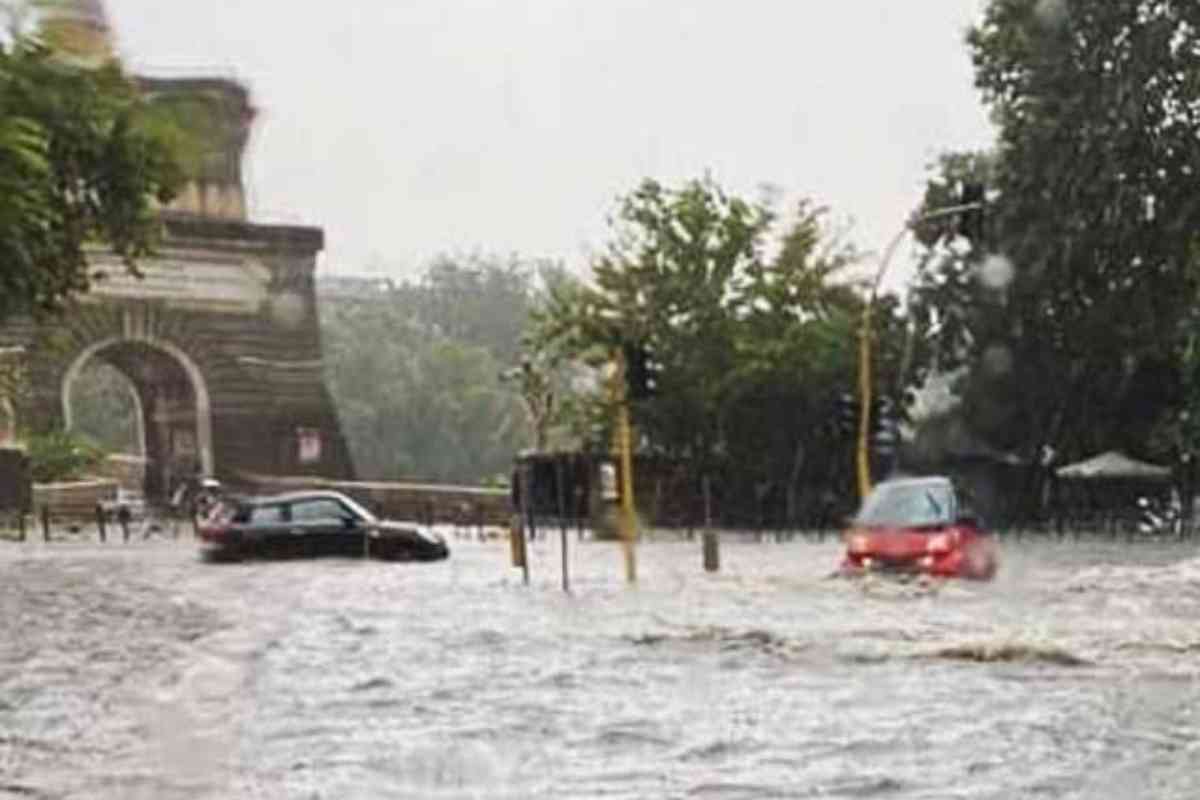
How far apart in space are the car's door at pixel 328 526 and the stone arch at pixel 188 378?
22.1 meters

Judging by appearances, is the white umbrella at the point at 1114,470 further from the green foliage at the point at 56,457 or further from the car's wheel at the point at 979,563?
the car's wheel at the point at 979,563

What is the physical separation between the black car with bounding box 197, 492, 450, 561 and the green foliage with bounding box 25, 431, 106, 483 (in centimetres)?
2071

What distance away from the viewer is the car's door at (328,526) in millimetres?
36094

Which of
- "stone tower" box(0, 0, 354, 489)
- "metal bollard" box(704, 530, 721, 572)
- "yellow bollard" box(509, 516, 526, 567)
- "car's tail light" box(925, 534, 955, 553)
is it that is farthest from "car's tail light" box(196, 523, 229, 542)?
"stone tower" box(0, 0, 354, 489)

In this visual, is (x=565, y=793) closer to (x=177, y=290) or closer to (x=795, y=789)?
(x=795, y=789)

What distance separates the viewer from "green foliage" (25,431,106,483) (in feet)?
188

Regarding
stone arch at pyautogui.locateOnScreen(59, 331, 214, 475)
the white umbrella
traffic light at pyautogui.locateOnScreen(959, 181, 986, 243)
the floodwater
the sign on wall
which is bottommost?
the floodwater

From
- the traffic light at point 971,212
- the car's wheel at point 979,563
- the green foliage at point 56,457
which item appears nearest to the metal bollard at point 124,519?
the green foliage at point 56,457

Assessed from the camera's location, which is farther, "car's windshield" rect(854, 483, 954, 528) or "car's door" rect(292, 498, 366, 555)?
"car's door" rect(292, 498, 366, 555)

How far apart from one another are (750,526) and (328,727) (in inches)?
1680

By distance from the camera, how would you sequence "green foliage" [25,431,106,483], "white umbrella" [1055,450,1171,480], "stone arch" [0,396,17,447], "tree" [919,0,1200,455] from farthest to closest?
"green foliage" [25,431,106,483] < "stone arch" [0,396,17,447] < "white umbrella" [1055,450,1171,480] < "tree" [919,0,1200,455]

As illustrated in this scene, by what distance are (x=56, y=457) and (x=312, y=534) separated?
23.0m

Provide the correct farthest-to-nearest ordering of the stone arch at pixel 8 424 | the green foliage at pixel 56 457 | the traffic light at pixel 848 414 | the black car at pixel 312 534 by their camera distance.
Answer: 1. the green foliage at pixel 56 457
2. the stone arch at pixel 8 424
3. the traffic light at pixel 848 414
4. the black car at pixel 312 534

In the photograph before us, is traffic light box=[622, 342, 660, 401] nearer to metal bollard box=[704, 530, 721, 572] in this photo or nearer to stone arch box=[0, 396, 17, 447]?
Result: metal bollard box=[704, 530, 721, 572]
